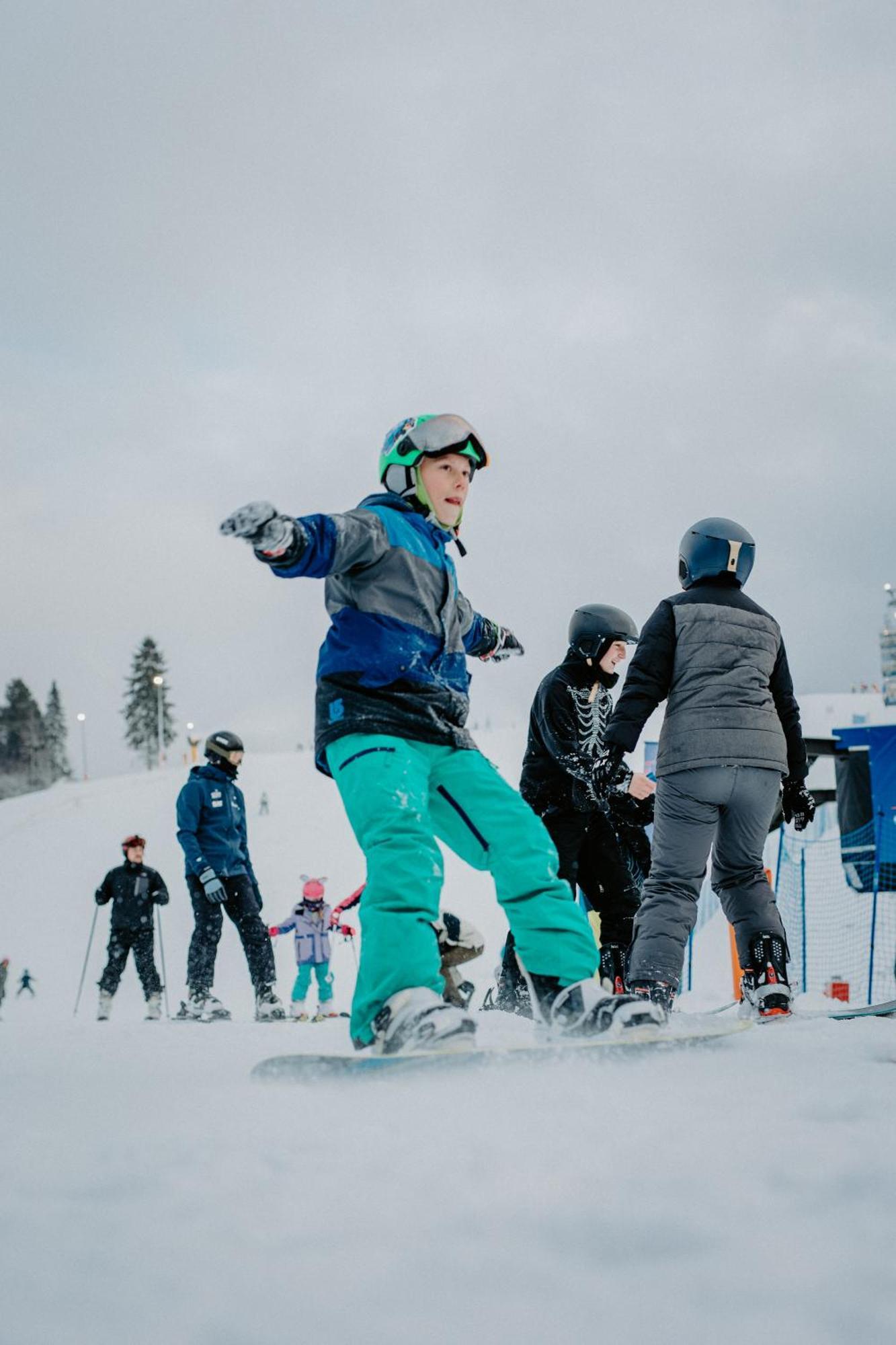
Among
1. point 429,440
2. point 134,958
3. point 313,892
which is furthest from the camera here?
point 313,892

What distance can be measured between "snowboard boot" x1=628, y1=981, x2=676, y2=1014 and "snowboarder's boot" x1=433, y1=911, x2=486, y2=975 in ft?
2.09

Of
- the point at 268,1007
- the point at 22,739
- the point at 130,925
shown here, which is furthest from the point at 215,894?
the point at 22,739

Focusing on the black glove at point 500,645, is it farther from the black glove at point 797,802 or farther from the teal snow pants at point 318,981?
the teal snow pants at point 318,981

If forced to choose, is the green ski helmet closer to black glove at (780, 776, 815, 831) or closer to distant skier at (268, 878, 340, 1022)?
black glove at (780, 776, 815, 831)

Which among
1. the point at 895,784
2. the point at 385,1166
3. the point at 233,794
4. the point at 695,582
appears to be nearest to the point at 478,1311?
the point at 385,1166

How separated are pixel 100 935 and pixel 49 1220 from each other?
1934 centimetres

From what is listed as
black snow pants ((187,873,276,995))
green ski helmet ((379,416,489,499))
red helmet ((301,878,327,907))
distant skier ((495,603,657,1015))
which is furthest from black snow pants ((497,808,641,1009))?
red helmet ((301,878,327,907))

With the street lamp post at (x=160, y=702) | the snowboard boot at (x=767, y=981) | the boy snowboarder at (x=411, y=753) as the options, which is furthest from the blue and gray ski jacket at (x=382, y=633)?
the street lamp post at (x=160, y=702)

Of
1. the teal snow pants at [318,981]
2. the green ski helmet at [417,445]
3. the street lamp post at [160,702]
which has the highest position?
the street lamp post at [160,702]

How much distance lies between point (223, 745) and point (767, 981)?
5.15m

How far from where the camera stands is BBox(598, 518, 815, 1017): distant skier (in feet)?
12.2

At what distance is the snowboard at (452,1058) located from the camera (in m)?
2.31

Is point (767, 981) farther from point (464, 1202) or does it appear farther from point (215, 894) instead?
point (215, 894)

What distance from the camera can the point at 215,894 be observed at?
7.14 metres
